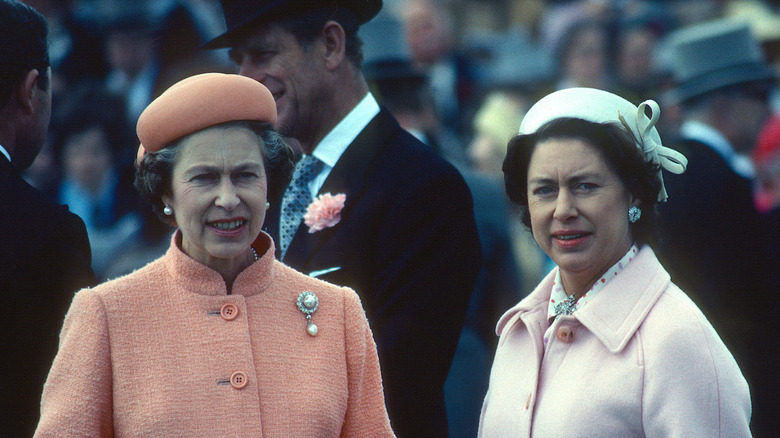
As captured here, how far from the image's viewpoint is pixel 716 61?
661 cm

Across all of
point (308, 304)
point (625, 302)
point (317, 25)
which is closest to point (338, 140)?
point (317, 25)

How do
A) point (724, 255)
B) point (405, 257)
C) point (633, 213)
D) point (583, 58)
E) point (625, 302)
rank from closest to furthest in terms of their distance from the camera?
point (625, 302) < point (633, 213) < point (405, 257) < point (724, 255) < point (583, 58)

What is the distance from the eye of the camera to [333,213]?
3.53 meters

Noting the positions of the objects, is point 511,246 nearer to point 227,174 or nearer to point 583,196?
point 583,196

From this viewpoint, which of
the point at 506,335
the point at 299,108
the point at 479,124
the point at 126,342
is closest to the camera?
the point at 126,342

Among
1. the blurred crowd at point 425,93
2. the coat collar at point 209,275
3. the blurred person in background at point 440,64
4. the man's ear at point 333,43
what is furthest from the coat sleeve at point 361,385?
the blurred person in background at point 440,64

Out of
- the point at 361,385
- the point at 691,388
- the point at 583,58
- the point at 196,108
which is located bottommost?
the point at 691,388

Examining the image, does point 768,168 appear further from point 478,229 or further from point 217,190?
point 217,190

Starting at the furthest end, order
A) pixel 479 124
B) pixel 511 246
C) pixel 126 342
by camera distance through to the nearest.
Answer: pixel 479 124 < pixel 511 246 < pixel 126 342

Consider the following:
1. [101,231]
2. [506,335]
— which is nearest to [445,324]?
[506,335]

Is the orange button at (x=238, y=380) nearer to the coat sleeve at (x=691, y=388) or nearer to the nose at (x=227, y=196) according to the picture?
the nose at (x=227, y=196)

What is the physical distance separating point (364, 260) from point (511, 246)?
2.83 metres

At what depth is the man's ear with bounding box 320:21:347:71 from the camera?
3742mm

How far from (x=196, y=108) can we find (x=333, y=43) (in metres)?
1.10
